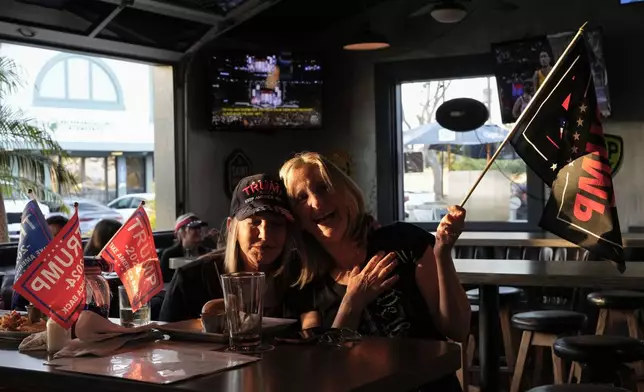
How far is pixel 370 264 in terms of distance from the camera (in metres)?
2.14

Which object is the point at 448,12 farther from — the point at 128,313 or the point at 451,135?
the point at 128,313

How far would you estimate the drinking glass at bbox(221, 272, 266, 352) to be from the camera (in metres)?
1.62

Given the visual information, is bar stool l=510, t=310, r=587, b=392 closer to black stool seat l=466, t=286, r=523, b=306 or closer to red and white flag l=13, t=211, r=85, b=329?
black stool seat l=466, t=286, r=523, b=306

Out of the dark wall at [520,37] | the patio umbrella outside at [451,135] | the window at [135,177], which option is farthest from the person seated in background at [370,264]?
the window at [135,177]

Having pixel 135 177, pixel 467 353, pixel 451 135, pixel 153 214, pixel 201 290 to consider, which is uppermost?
pixel 451 135

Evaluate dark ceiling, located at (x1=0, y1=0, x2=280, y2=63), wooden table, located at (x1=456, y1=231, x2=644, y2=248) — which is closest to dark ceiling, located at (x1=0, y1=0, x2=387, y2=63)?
dark ceiling, located at (x1=0, y1=0, x2=280, y2=63)

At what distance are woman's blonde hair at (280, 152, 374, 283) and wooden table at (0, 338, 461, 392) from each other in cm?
58

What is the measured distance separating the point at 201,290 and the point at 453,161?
538cm

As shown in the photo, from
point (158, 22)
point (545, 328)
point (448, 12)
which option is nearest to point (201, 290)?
point (545, 328)

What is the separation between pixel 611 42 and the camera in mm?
6602

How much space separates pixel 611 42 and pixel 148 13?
369 centimetres

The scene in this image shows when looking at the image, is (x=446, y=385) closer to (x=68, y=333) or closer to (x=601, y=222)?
(x=601, y=222)

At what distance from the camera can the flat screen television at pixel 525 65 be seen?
6.50 meters

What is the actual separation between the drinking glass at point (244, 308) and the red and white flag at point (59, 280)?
33cm
